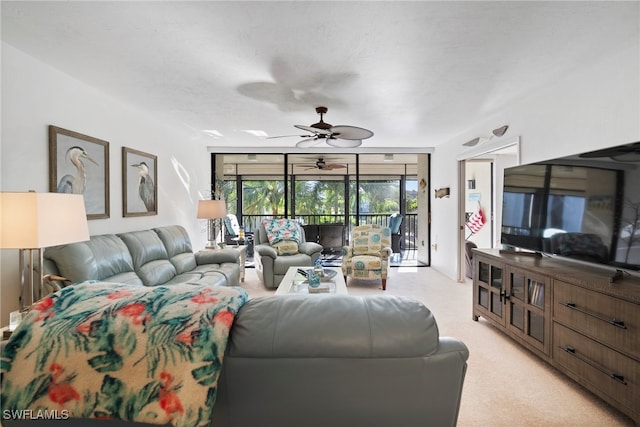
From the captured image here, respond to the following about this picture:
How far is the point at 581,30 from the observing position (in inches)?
72.0

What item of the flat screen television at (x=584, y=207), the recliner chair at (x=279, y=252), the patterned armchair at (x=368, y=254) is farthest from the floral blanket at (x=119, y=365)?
the patterned armchair at (x=368, y=254)

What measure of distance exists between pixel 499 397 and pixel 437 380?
1473 millimetres

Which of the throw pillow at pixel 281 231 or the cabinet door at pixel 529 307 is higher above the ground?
the throw pillow at pixel 281 231

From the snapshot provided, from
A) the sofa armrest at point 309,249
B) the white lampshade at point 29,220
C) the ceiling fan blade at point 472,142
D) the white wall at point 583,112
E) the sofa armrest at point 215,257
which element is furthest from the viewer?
the sofa armrest at point 309,249

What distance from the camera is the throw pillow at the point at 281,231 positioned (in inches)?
189

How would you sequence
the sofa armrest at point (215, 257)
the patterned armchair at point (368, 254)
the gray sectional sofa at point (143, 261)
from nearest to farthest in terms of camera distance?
the gray sectional sofa at point (143, 261) < the sofa armrest at point (215, 257) < the patterned armchair at point (368, 254)

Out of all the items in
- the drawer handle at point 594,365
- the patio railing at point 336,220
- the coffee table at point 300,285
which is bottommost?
the drawer handle at point 594,365

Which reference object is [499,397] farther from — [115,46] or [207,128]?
[207,128]

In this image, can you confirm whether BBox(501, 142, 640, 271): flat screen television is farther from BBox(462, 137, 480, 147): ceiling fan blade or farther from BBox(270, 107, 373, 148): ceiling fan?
BBox(270, 107, 373, 148): ceiling fan

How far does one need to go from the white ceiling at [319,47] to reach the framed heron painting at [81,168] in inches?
21.1

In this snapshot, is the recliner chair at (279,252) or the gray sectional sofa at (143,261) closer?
the gray sectional sofa at (143,261)

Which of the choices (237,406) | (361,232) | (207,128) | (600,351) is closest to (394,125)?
(361,232)

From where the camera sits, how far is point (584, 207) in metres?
2.03

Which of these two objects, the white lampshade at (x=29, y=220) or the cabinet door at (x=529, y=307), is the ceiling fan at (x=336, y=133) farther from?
the white lampshade at (x=29, y=220)
